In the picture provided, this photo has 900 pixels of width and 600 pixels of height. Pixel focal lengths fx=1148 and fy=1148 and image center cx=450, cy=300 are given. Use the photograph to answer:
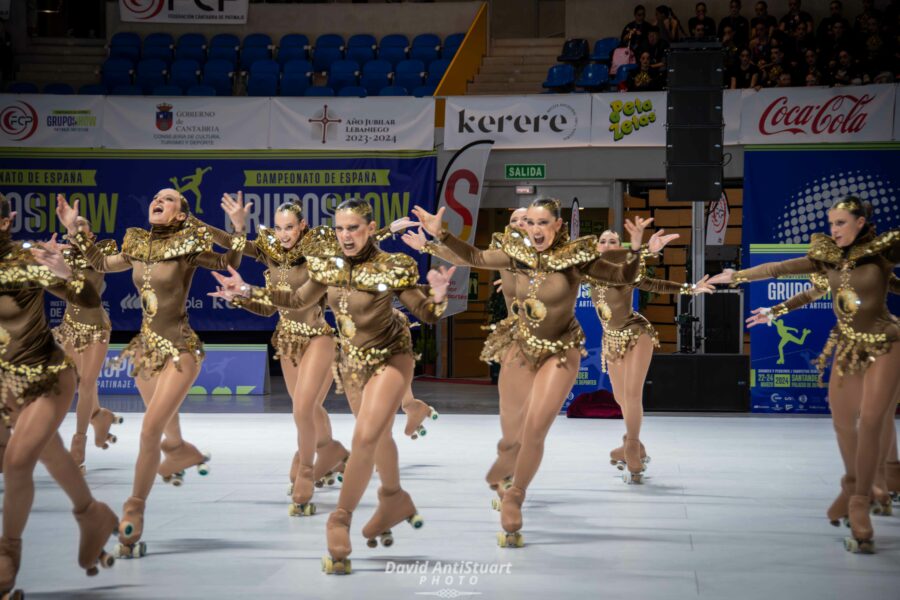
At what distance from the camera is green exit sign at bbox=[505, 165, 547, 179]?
16562 mm

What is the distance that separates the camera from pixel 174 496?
741 centimetres

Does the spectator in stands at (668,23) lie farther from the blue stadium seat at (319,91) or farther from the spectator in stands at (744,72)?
the blue stadium seat at (319,91)

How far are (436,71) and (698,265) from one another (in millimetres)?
6817

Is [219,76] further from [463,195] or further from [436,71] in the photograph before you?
[463,195]

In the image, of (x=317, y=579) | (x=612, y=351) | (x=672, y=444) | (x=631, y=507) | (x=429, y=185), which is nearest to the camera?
(x=317, y=579)

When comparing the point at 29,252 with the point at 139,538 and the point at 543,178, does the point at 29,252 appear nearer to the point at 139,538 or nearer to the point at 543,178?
the point at 139,538

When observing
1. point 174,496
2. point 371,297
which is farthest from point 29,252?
point 174,496

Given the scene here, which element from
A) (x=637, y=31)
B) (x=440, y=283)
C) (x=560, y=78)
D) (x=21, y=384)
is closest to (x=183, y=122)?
(x=560, y=78)

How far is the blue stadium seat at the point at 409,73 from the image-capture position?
17.8m

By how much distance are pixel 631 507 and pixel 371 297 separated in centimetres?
254

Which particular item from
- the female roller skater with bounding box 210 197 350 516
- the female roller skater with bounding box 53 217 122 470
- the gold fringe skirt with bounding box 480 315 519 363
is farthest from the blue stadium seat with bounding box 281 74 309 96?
the gold fringe skirt with bounding box 480 315 519 363

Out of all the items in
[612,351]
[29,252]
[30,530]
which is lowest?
[30,530]

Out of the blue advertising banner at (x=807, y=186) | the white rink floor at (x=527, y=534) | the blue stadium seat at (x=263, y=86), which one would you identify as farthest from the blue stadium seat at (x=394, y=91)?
the white rink floor at (x=527, y=534)

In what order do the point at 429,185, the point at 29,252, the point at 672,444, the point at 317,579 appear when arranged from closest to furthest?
the point at 29,252 → the point at 317,579 → the point at 672,444 → the point at 429,185
